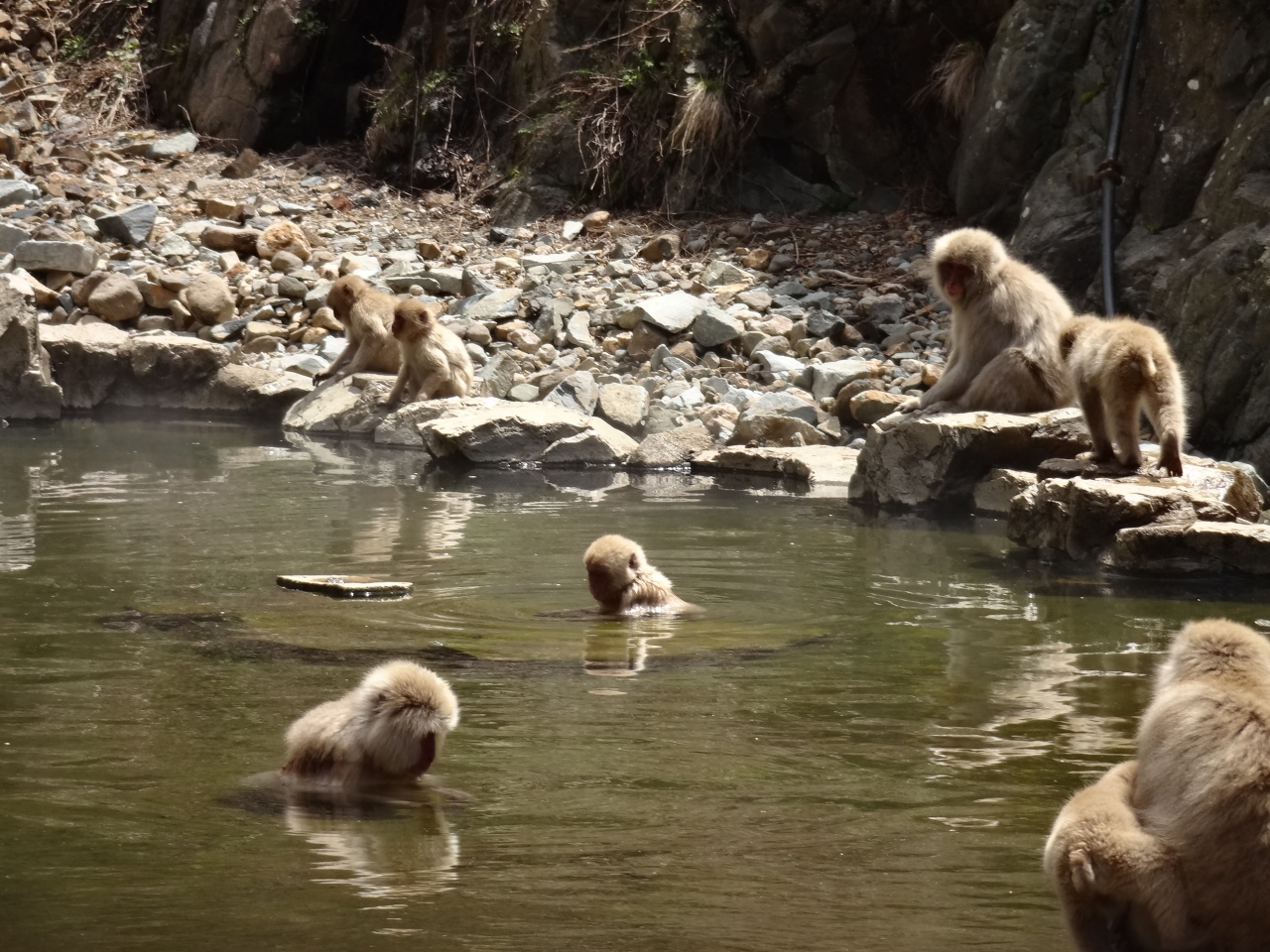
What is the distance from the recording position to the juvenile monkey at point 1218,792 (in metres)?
2.47

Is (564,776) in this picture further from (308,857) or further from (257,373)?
(257,373)

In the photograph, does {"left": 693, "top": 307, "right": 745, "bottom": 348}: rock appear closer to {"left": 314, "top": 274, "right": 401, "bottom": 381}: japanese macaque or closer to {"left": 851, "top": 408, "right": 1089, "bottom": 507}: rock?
{"left": 314, "top": 274, "right": 401, "bottom": 381}: japanese macaque

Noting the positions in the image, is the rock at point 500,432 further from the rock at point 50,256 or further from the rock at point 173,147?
the rock at point 173,147

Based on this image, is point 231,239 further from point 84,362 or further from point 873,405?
point 873,405

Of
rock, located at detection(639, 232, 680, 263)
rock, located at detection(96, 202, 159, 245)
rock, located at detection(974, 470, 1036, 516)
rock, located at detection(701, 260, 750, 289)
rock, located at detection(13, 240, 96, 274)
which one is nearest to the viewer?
rock, located at detection(974, 470, 1036, 516)

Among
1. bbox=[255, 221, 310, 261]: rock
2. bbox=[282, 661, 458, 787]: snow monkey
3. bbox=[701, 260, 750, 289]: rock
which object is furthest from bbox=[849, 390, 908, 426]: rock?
bbox=[282, 661, 458, 787]: snow monkey

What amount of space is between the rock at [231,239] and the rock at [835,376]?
701 cm

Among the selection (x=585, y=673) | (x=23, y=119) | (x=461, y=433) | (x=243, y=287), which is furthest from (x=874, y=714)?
(x=23, y=119)

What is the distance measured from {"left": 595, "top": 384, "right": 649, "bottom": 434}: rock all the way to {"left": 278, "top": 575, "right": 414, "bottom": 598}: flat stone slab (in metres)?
5.59

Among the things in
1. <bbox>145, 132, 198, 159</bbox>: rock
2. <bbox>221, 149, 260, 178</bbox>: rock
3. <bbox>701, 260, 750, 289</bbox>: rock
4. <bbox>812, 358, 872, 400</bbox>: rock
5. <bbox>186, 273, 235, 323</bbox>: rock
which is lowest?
<bbox>812, 358, 872, 400</bbox>: rock

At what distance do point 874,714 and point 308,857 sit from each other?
83.1 inches

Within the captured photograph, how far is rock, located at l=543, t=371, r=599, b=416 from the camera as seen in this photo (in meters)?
12.9

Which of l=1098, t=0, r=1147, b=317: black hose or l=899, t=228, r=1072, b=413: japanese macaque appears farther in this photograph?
l=1098, t=0, r=1147, b=317: black hose

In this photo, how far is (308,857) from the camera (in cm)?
351
